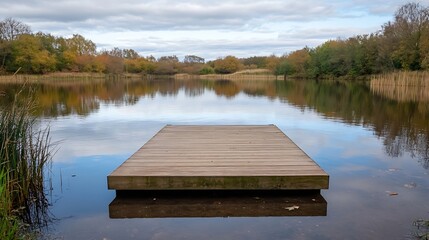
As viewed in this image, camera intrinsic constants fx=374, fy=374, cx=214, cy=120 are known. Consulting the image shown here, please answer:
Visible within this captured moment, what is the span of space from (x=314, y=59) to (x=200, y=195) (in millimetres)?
61799

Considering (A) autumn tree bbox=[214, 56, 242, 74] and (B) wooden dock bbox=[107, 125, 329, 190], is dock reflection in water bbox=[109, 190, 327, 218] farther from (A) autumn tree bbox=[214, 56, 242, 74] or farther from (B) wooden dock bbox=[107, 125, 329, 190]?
(A) autumn tree bbox=[214, 56, 242, 74]

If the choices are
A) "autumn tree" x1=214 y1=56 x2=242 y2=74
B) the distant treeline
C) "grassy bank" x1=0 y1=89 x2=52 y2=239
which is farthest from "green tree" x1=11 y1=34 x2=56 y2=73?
"grassy bank" x1=0 y1=89 x2=52 y2=239

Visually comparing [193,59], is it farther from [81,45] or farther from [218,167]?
[218,167]

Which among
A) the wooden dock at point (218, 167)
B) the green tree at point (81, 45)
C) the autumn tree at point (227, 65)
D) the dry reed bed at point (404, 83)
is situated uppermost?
the green tree at point (81, 45)

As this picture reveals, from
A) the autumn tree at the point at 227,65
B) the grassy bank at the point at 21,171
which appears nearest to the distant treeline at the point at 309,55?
the autumn tree at the point at 227,65

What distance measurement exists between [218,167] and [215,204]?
2.12 ft

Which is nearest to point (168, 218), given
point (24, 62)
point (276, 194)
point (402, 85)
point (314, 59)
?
point (276, 194)

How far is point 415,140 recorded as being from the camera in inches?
384

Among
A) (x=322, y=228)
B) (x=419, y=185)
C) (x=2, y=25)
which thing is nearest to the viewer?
(x=322, y=228)

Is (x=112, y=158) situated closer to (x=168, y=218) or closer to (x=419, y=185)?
(x=168, y=218)

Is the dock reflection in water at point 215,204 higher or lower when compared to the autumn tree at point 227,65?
lower

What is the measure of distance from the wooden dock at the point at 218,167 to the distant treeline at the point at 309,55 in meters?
12.6

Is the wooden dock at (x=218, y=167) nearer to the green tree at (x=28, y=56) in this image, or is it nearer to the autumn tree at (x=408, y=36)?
the autumn tree at (x=408, y=36)

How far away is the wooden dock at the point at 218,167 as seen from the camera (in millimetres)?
4957
